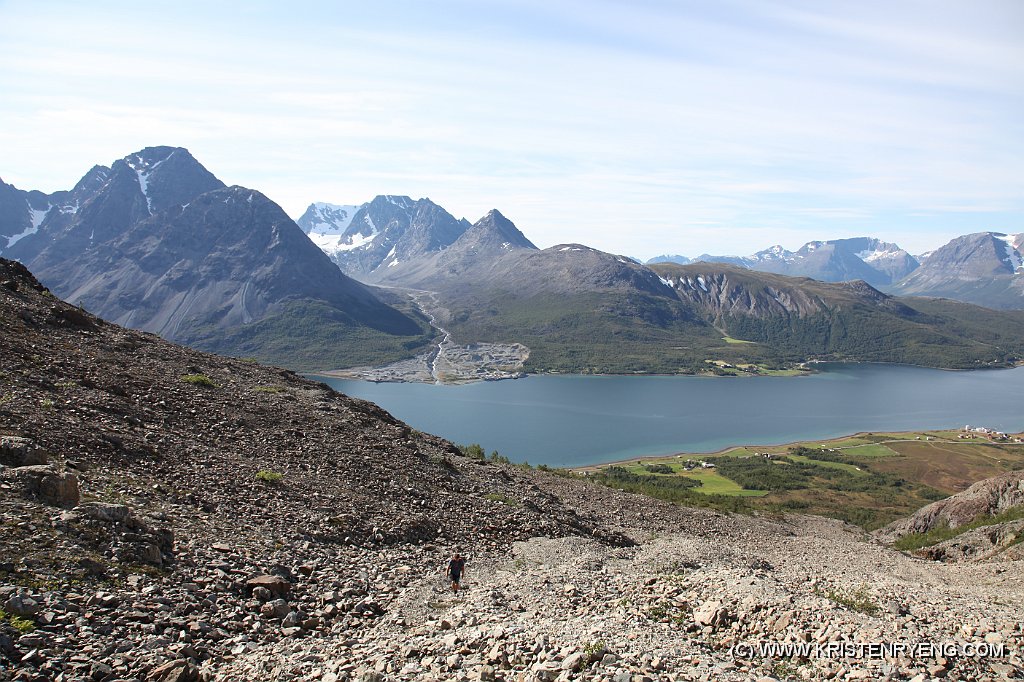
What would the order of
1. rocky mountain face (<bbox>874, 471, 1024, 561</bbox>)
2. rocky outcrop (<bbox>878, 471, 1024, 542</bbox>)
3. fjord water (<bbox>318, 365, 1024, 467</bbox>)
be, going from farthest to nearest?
1. fjord water (<bbox>318, 365, 1024, 467</bbox>)
2. rocky outcrop (<bbox>878, 471, 1024, 542</bbox>)
3. rocky mountain face (<bbox>874, 471, 1024, 561</bbox>)

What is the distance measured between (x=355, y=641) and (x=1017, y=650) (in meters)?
13.2

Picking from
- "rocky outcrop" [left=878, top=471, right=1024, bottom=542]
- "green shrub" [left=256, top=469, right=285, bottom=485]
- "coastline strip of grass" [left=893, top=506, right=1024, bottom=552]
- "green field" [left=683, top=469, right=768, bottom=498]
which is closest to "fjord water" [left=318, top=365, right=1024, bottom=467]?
"green field" [left=683, top=469, right=768, bottom=498]

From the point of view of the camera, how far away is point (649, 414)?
15200 centimetres

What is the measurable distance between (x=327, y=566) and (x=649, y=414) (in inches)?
5599

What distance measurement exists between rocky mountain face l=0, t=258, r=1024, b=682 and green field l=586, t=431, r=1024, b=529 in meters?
40.3

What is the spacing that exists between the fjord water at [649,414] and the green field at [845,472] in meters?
12.0

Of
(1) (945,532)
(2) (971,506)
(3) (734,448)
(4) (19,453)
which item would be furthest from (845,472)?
(4) (19,453)

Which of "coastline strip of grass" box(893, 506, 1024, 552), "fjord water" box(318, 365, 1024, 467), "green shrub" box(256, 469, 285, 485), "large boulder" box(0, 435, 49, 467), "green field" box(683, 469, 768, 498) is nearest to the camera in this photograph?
"large boulder" box(0, 435, 49, 467)

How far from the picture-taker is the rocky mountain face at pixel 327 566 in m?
10.9

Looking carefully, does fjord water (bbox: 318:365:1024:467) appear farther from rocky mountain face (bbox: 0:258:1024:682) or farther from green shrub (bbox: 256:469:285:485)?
green shrub (bbox: 256:469:285:485)

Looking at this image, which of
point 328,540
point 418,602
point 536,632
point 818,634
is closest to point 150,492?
point 328,540

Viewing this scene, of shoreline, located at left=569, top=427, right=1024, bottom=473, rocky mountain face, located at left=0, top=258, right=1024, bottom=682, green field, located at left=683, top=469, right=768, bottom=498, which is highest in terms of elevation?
rocky mountain face, located at left=0, top=258, right=1024, bottom=682

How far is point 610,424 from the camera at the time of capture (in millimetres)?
138500

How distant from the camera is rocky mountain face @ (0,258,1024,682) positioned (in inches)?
430
